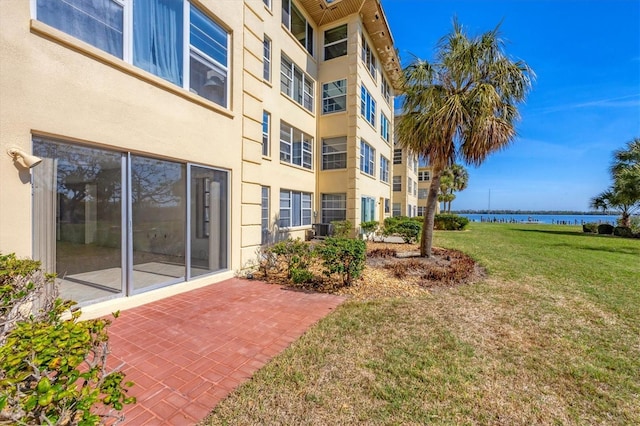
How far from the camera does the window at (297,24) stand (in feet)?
42.8

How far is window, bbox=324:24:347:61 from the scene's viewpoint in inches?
603

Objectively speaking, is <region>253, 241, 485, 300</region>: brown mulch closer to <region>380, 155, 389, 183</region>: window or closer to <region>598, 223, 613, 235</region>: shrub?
<region>380, 155, 389, 183</region>: window

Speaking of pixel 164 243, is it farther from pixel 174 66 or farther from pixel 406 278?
pixel 406 278

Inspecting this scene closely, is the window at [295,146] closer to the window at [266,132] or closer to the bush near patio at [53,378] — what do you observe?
the window at [266,132]

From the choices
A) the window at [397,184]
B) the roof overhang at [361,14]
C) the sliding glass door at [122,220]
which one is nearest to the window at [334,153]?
the roof overhang at [361,14]

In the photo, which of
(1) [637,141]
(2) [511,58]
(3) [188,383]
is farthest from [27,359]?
(1) [637,141]

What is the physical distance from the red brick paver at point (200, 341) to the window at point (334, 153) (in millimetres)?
10361

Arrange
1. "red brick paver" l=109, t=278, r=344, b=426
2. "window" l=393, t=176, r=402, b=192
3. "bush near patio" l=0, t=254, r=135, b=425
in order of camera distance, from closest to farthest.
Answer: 1. "bush near patio" l=0, t=254, r=135, b=425
2. "red brick paver" l=109, t=278, r=344, b=426
3. "window" l=393, t=176, r=402, b=192

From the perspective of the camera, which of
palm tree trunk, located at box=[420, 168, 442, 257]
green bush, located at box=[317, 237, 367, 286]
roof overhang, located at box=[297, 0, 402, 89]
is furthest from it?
roof overhang, located at box=[297, 0, 402, 89]

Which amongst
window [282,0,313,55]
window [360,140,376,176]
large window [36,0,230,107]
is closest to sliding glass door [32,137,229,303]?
large window [36,0,230,107]

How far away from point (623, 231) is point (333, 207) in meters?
25.1

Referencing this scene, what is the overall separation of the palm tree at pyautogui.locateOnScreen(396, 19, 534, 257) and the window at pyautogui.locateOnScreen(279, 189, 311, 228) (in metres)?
6.16

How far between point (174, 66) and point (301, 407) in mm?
6871

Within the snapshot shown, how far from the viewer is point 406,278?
7945 mm
